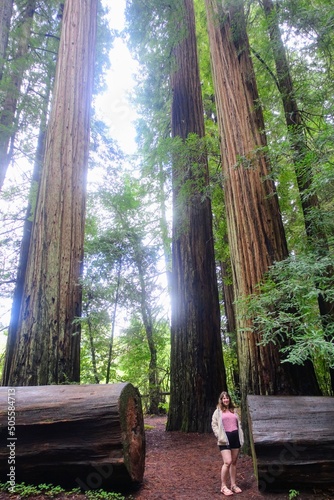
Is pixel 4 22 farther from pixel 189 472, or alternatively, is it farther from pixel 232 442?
pixel 189 472

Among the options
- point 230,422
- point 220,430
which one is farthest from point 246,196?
point 220,430

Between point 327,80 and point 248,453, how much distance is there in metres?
5.71

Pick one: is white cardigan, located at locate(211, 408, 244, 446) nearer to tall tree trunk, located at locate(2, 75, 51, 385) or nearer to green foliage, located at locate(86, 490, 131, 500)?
green foliage, located at locate(86, 490, 131, 500)

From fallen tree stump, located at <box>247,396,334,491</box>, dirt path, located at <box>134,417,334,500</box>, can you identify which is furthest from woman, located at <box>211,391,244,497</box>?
fallen tree stump, located at <box>247,396,334,491</box>

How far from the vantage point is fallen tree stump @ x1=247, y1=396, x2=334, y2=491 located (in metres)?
3.09

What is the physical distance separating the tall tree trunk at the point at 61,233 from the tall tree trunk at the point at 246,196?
100 inches

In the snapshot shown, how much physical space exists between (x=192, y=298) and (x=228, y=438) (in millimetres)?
3473

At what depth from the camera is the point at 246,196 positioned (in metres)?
5.14

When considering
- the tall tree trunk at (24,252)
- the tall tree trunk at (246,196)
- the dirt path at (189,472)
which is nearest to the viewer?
the dirt path at (189,472)

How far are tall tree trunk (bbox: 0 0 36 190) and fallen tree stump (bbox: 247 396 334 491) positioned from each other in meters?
7.56

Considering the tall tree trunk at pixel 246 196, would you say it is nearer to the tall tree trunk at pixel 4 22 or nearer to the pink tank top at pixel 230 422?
the pink tank top at pixel 230 422

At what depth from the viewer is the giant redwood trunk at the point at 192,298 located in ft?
20.8

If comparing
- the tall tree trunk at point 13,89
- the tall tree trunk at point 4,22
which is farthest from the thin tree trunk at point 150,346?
the tall tree trunk at point 4,22

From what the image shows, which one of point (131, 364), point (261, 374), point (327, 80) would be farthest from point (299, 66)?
point (131, 364)
